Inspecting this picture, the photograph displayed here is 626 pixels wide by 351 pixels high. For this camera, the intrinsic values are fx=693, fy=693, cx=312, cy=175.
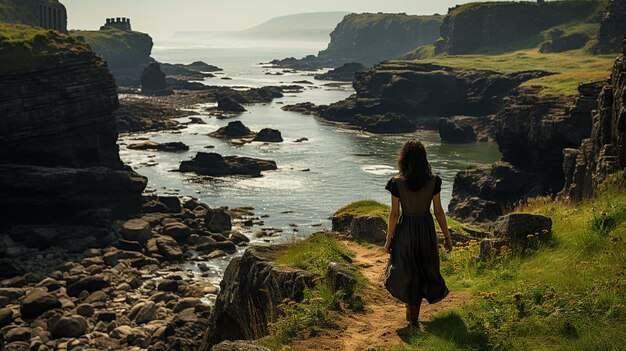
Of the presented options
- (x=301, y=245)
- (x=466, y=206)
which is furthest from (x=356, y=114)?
(x=301, y=245)

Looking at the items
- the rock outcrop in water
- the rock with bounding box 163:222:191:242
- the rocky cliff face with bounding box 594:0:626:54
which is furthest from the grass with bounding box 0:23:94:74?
the rocky cliff face with bounding box 594:0:626:54

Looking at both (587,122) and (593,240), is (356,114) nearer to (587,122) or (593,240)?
(587,122)

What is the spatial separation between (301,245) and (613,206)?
23.1 ft

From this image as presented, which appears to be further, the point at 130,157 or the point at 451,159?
the point at 451,159

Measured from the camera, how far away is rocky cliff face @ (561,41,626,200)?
807 inches

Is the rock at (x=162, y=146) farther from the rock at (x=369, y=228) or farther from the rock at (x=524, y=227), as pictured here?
the rock at (x=524, y=227)

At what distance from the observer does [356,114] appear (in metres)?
124

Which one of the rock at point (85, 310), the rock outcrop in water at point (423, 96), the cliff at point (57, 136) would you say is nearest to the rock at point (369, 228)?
the rock at point (85, 310)

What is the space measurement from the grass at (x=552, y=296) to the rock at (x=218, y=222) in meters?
38.7

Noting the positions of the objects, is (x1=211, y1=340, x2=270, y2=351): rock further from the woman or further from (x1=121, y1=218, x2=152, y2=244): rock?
(x1=121, y1=218, x2=152, y2=244): rock

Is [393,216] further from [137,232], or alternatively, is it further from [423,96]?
[423,96]

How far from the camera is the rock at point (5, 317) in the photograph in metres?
31.1

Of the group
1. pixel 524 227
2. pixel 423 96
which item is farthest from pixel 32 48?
pixel 423 96

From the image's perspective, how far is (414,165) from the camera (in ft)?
35.6
